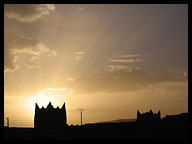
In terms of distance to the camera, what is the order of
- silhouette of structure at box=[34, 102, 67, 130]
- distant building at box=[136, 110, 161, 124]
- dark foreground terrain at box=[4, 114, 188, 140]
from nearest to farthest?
dark foreground terrain at box=[4, 114, 188, 140] → distant building at box=[136, 110, 161, 124] → silhouette of structure at box=[34, 102, 67, 130]

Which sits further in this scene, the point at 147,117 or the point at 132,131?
the point at 147,117

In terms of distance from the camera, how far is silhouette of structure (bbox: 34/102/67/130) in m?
87.6

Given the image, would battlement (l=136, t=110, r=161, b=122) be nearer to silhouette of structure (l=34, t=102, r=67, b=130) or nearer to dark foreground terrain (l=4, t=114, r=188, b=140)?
dark foreground terrain (l=4, t=114, r=188, b=140)

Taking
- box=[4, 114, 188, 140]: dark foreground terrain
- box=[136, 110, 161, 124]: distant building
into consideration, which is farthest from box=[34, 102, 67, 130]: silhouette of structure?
box=[136, 110, 161, 124]: distant building

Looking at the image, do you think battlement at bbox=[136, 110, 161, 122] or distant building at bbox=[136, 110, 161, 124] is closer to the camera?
distant building at bbox=[136, 110, 161, 124]

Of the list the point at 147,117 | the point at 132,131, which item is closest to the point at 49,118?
the point at 147,117

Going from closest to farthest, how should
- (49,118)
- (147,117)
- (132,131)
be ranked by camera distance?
(132,131) < (147,117) < (49,118)

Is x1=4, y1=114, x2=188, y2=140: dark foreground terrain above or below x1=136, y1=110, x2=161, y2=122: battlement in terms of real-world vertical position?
below

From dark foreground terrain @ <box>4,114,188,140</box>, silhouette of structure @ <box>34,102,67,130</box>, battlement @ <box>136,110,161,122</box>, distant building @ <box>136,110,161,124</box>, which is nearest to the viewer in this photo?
dark foreground terrain @ <box>4,114,188,140</box>

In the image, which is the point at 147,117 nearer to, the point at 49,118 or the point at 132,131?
the point at 132,131

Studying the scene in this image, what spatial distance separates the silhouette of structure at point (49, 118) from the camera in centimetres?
8756

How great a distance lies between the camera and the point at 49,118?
289 feet

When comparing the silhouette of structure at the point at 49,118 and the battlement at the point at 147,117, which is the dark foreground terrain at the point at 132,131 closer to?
the battlement at the point at 147,117
